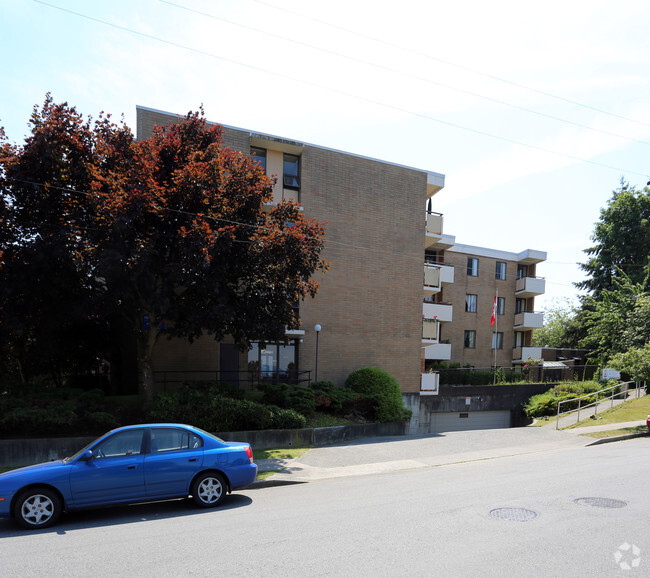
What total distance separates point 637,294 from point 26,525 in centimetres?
2873

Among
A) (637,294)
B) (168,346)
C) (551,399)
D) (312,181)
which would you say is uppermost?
(312,181)

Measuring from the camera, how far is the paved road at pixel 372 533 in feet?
17.7

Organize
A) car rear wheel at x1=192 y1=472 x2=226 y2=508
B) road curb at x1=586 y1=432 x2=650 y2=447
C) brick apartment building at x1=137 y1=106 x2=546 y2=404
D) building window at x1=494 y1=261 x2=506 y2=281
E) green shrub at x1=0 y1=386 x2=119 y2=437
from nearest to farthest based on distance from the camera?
1. car rear wheel at x1=192 y1=472 x2=226 y2=508
2. green shrub at x1=0 y1=386 x2=119 y2=437
3. road curb at x1=586 y1=432 x2=650 y2=447
4. brick apartment building at x1=137 y1=106 x2=546 y2=404
5. building window at x1=494 y1=261 x2=506 y2=281

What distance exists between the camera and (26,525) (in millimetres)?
7184

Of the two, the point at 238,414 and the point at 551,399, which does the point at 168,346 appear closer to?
the point at 238,414

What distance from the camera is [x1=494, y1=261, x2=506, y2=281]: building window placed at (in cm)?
3778

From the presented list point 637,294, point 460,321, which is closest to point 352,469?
point 637,294

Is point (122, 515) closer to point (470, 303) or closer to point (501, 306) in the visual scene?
point (470, 303)

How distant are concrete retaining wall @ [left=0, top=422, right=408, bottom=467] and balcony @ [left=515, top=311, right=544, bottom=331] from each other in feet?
71.7

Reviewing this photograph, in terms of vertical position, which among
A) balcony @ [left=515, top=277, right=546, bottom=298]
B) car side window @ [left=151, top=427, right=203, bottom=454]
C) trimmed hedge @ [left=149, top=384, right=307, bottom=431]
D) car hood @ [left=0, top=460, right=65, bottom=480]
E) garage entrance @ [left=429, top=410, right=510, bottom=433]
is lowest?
garage entrance @ [left=429, top=410, right=510, bottom=433]

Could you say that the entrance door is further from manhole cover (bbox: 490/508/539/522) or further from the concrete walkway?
manhole cover (bbox: 490/508/539/522)

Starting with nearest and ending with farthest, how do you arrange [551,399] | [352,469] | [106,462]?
1. [106,462]
2. [352,469]
3. [551,399]

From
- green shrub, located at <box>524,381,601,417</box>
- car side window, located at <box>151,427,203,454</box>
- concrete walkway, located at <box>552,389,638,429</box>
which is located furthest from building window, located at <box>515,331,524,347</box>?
car side window, located at <box>151,427,203,454</box>

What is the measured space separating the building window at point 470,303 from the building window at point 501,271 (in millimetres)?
3066
